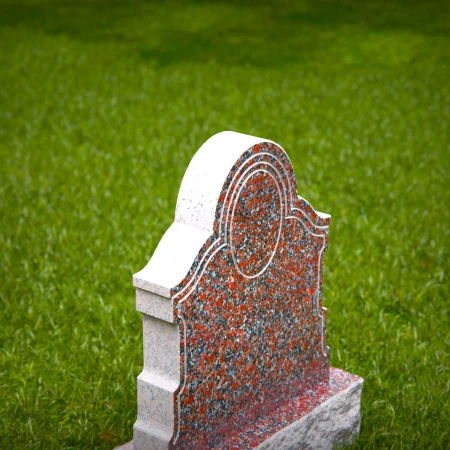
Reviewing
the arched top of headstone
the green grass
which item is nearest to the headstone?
the arched top of headstone

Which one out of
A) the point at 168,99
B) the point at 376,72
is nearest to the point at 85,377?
the point at 168,99

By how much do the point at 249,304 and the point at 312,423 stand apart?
0.77 metres

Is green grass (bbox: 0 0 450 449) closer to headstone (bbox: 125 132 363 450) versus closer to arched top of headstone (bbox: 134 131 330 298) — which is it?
headstone (bbox: 125 132 363 450)

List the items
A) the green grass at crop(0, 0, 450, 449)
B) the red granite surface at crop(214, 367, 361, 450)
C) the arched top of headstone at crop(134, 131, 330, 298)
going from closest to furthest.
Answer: the arched top of headstone at crop(134, 131, 330, 298)
the red granite surface at crop(214, 367, 361, 450)
the green grass at crop(0, 0, 450, 449)

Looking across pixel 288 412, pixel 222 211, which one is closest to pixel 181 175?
pixel 288 412

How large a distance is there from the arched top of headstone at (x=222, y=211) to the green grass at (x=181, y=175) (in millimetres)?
1372

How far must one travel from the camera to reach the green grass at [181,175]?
14.6ft

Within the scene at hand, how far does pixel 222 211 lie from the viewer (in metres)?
3.06

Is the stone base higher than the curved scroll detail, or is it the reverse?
the curved scroll detail

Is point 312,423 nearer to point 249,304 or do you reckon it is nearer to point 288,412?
point 288,412

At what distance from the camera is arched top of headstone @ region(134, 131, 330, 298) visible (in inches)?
119

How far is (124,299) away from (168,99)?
5216mm

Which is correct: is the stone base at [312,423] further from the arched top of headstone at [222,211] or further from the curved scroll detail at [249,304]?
the arched top of headstone at [222,211]

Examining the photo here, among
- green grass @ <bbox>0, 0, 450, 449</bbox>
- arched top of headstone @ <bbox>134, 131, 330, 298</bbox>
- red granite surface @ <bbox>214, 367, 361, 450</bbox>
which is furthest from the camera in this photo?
green grass @ <bbox>0, 0, 450, 449</bbox>
